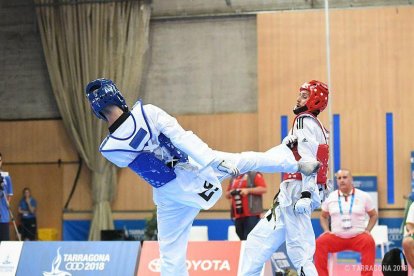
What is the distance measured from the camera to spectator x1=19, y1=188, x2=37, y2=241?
17.5 meters

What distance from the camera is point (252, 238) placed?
6.68 metres

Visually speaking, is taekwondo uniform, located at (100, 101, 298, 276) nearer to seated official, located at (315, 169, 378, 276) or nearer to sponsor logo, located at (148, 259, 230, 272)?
sponsor logo, located at (148, 259, 230, 272)

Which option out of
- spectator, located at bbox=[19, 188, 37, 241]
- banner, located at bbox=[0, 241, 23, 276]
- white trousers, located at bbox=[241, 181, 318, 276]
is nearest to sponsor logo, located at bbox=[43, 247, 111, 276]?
banner, located at bbox=[0, 241, 23, 276]

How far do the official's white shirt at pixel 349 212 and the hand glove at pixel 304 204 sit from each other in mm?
3206

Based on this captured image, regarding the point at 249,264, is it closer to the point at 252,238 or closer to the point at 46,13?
the point at 252,238

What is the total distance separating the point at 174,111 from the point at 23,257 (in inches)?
355

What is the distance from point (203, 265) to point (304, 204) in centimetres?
277

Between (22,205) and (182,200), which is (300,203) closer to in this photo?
(182,200)

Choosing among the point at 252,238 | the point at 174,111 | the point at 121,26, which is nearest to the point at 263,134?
the point at 174,111

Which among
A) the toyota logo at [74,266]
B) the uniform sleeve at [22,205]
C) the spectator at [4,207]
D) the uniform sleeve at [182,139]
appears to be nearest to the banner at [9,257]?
the toyota logo at [74,266]

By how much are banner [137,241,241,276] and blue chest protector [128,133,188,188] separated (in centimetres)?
298

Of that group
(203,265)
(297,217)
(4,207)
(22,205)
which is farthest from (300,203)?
(22,205)

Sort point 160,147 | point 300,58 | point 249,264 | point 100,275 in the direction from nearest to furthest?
point 160,147, point 249,264, point 100,275, point 300,58

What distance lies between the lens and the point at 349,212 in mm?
9594
